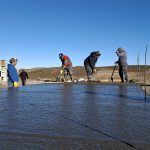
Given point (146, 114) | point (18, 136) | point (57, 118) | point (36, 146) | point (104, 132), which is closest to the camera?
point (36, 146)

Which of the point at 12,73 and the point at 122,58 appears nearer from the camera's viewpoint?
the point at 12,73

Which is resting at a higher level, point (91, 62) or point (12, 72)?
point (91, 62)

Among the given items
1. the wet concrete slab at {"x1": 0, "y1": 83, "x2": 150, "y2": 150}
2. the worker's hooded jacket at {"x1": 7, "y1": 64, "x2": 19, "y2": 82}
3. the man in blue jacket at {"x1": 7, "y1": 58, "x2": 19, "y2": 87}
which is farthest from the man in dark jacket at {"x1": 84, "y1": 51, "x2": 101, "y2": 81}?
the wet concrete slab at {"x1": 0, "y1": 83, "x2": 150, "y2": 150}

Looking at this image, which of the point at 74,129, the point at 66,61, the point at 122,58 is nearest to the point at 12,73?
the point at 122,58

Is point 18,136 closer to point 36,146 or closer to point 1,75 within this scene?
point 36,146

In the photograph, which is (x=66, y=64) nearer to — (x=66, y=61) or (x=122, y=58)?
(x=66, y=61)

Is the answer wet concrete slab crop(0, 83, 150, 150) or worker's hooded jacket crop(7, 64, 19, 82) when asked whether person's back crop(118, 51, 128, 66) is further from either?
wet concrete slab crop(0, 83, 150, 150)

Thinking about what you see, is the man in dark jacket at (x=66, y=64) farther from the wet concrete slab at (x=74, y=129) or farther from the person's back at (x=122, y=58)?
the wet concrete slab at (x=74, y=129)

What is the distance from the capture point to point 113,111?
16.6ft

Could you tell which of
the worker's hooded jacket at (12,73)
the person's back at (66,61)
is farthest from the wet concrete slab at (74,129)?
the person's back at (66,61)

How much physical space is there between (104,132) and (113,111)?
161 cm

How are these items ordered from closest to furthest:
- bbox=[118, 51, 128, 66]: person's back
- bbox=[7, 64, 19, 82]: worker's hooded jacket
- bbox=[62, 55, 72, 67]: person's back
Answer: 1. bbox=[7, 64, 19, 82]: worker's hooded jacket
2. bbox=[118, 51, 128, 66]: person's back
3. bbox=[62, 55, 72, 67]: person's back

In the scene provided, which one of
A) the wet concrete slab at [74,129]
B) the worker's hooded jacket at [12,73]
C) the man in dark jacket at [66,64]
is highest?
the man in dark jacket at [66,64]

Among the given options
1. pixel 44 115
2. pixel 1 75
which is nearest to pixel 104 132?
pixel 44 115
